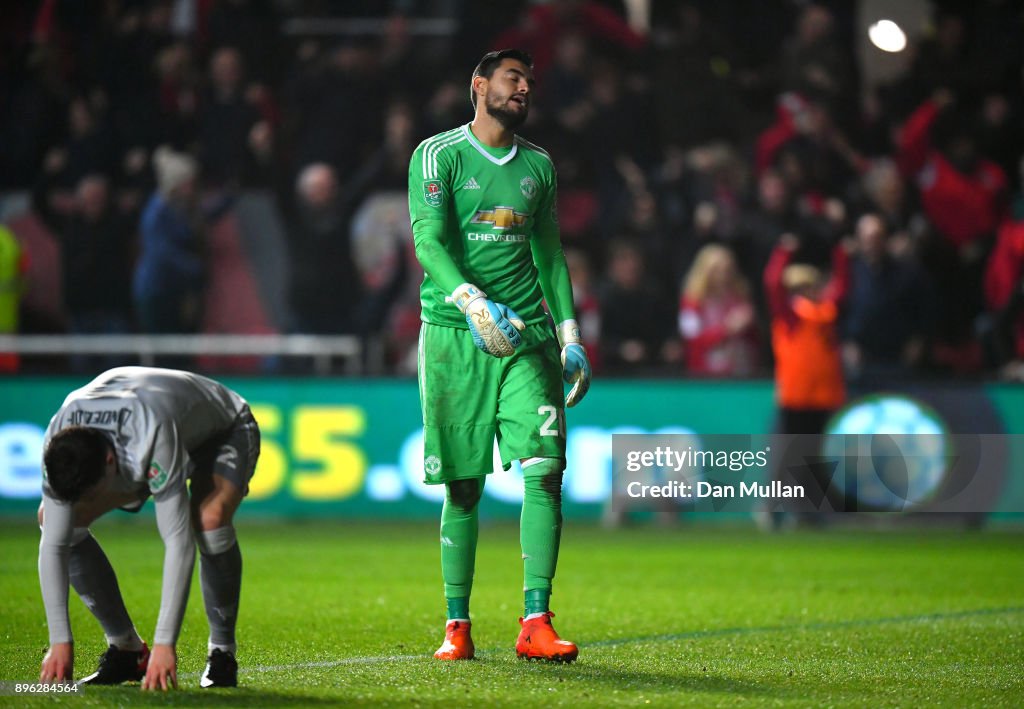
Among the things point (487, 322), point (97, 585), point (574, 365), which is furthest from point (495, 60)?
point (97, 585)

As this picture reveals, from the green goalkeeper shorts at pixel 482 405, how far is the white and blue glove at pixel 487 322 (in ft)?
0.91

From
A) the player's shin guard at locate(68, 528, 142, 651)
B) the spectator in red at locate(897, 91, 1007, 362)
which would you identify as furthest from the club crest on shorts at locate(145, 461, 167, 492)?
the spectator in red at locate(897, 91, 1007, 362)

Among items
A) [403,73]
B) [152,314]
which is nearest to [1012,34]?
[403,73]

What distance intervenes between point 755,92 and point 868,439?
16.6 ft

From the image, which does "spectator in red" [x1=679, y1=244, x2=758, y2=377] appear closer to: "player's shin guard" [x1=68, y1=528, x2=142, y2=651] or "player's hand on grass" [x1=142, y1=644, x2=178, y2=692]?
"player's shin guard" [x1=68, y1=528, x2=142, y2=651]

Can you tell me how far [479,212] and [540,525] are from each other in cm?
122

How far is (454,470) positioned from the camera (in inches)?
249

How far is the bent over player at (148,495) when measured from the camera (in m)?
4.81

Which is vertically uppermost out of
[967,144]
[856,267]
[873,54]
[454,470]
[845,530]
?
[873,54]

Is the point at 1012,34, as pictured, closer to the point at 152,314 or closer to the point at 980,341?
the point at 980,341

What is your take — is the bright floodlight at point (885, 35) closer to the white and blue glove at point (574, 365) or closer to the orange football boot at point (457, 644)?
the white and blue glove at point (574, 365)

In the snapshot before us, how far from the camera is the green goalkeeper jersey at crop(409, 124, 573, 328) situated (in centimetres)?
632

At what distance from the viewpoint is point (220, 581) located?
17.3 ft

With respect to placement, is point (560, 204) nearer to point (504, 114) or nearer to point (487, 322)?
point (504, 114)
